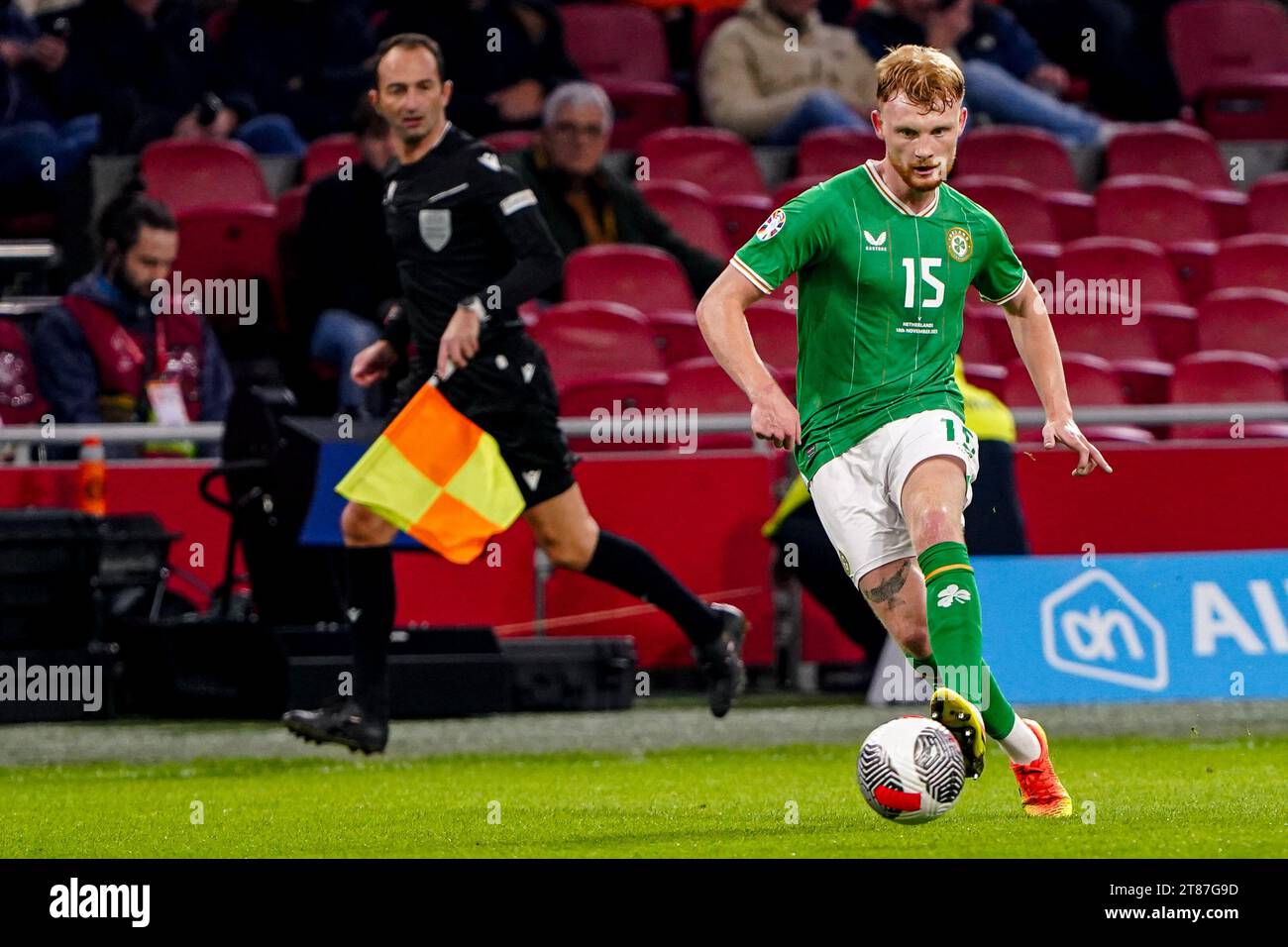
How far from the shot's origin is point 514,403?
8.46 metres

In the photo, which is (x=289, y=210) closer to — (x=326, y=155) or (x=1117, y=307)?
(x=326, y=155)

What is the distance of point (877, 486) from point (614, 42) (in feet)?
30.9

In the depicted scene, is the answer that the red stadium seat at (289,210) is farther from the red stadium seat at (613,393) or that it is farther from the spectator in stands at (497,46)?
the red stadium seat at (613,393)

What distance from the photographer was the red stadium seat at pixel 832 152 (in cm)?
1328

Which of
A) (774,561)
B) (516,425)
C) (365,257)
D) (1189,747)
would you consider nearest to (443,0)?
(365,257)

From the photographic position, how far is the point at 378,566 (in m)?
8.36

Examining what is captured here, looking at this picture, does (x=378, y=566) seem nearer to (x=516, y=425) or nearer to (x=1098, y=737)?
(x=516, y=425)

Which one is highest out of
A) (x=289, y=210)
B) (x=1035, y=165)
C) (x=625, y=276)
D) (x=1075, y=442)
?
(x=1035, y=165)

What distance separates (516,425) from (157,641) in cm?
210

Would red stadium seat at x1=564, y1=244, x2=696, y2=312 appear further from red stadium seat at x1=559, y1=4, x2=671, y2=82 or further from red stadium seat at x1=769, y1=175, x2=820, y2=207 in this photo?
red stadium seat at x1=559, y1=4, x2=671, y2=82

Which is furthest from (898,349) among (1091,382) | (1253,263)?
(1253,263)

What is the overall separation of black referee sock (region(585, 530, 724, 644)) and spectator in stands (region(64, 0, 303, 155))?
560 centimetres

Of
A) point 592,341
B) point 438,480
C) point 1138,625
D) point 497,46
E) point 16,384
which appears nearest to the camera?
point 438,480

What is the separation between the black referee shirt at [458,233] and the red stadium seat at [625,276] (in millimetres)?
3692
